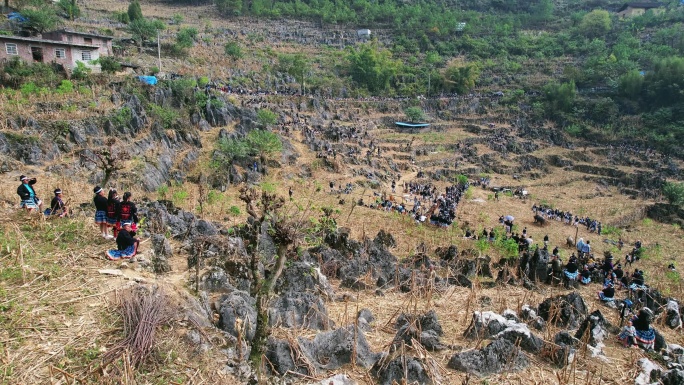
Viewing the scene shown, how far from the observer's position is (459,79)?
54750 millimetres

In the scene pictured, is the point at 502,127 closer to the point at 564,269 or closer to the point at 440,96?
the point at 440,96

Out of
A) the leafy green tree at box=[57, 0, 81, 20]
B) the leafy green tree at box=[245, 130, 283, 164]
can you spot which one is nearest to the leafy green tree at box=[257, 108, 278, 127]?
the leafy green tree at box=[245, 130, 283, 164]

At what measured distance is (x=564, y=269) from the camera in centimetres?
1396

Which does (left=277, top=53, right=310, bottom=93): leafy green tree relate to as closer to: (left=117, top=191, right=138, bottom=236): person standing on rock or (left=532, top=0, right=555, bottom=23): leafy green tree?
(left=117, top=191, right=138, bottom=236): person standing on rock

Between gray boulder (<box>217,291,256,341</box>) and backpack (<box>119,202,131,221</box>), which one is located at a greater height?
backpack (<box>119,202,131,221</box>)

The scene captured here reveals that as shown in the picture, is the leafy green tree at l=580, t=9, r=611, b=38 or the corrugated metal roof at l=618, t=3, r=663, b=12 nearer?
the leafy green tree at l=580, t=9, r=611, b=38

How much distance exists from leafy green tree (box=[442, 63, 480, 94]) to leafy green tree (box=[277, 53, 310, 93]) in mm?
18256

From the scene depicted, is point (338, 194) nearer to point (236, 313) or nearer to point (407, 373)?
point (236, 313)

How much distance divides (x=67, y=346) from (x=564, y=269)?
44.6 ft

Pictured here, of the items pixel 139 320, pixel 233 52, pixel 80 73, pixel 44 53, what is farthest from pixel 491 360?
pixel 233 52

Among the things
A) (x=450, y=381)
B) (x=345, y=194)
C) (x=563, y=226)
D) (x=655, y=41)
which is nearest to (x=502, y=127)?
(x=563, y=226)

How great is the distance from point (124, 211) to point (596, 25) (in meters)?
78.9

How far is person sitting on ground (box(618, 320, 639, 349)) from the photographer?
863cm

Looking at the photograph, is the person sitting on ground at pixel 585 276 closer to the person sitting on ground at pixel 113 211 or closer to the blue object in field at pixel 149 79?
the person sitting on ground at pixel 113 211
